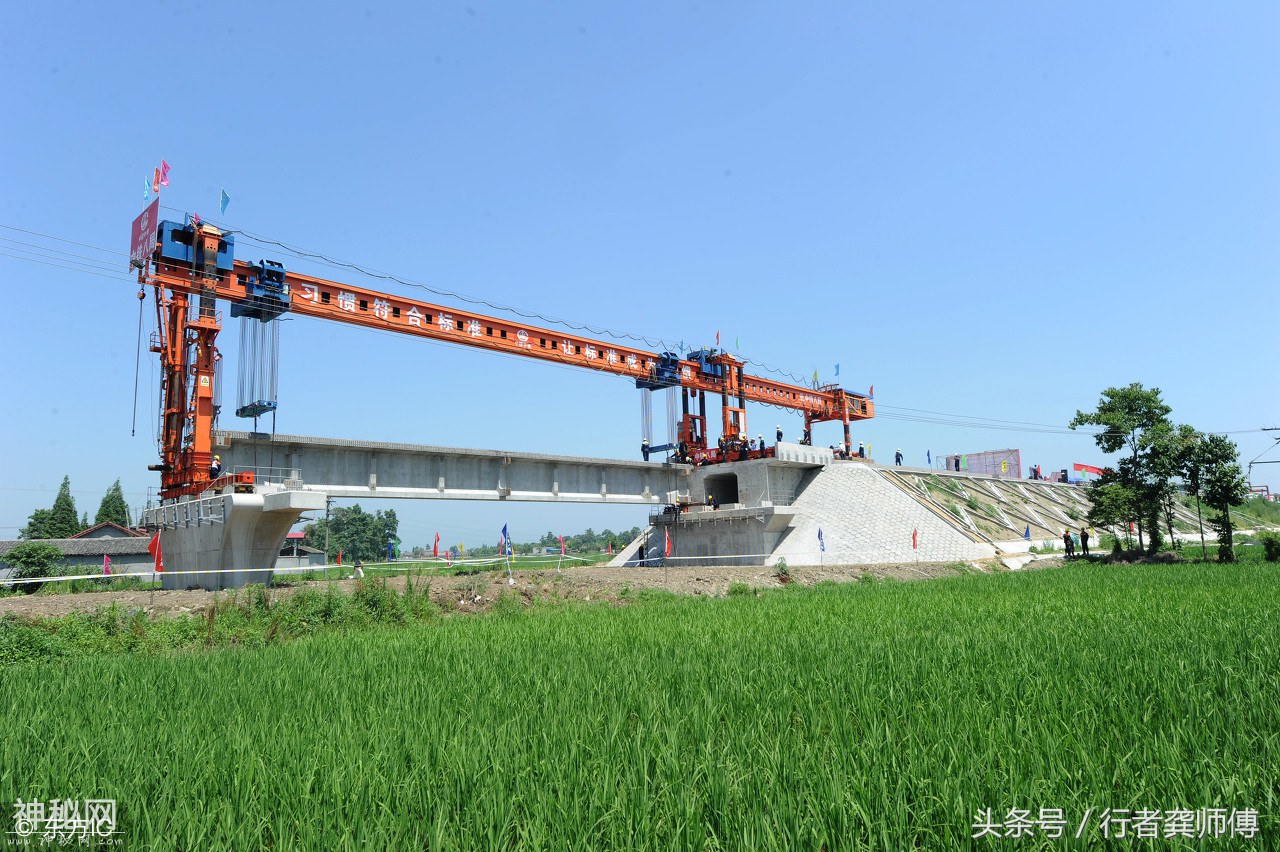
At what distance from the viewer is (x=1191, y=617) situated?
9352 millimetres

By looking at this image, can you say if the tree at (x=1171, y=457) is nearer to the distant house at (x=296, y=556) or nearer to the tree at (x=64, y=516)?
the distant house at (x=296, y=556)

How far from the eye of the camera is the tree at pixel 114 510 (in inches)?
→ 2891

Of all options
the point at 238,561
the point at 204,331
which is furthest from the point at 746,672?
the point at 204,331

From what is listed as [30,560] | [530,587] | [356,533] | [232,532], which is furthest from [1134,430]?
[356,533]

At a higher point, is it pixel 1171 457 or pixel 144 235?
pixel 144 235

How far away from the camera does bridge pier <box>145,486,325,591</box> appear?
21562mm

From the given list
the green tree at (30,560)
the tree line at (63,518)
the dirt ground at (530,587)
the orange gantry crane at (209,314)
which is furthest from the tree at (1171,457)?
the tree line at (63,518)

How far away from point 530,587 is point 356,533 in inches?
3776

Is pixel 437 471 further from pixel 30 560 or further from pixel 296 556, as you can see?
pixel 296 556

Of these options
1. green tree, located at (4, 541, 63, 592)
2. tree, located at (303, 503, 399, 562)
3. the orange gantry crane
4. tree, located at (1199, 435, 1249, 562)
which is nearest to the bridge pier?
the orange gantry crane

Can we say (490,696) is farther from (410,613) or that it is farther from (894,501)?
(894,501)

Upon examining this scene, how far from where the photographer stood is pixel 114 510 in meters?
74.8

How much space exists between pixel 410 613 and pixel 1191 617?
41.9ft

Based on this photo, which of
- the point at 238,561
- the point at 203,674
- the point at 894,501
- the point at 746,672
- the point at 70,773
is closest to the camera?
the point at 70,773
